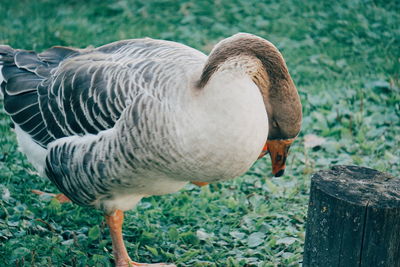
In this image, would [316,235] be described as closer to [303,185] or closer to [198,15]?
[303,185]

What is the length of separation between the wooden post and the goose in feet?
1.62

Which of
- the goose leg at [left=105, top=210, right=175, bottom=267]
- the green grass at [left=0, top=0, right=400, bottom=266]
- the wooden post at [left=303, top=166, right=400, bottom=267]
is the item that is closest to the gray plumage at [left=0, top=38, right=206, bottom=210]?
the goose leg at [left=105, top=210, right=175, bottom=267]

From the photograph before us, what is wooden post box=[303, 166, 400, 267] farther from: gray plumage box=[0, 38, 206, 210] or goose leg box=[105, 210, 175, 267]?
goose leg box=[105, 210, 175, 267]

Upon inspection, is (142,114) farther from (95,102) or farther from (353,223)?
(353,223)

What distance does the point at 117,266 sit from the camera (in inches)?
151

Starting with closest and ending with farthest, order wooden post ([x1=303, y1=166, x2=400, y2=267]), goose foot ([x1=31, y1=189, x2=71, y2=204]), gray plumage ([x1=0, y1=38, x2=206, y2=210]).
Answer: wooden post ([x1=303, y1=166, x2=400, y2=267]) < gray plumage ([x1=0, y1=38, x2=206, y2=210]) < goose foot ([x1=31, y1=189, x2=71, y2=204])

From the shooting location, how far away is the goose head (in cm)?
313

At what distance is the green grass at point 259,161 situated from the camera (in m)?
4.00

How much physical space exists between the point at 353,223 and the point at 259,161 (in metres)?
2.50

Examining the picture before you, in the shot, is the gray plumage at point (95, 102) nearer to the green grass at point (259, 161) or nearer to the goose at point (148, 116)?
the goose at point (148, 116)

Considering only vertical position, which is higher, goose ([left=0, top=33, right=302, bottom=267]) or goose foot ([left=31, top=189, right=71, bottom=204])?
goose ([left=0, top=33, right=302, bottom=267])

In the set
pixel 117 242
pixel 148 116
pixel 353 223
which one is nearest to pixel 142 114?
pixel 148 116

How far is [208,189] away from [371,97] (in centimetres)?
238

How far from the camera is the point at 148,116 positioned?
3.20 meters
